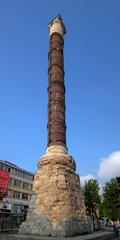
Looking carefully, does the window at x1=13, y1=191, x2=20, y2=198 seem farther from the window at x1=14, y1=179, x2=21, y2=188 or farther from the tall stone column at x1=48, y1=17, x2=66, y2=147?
the tall stone column at x1=48, y1=17, x2=66, y2=147

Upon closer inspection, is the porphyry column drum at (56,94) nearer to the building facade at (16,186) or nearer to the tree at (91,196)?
the tree at (91,196)

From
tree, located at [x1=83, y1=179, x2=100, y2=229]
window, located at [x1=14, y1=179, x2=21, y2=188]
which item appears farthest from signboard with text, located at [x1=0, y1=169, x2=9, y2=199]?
tree, located at [x1=83, y1=179, x2=100, y2=229]

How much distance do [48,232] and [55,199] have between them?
1904mm

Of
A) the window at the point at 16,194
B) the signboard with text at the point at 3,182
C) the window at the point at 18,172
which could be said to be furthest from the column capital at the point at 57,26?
the window at the point at 16,194

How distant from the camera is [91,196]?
98.6ft

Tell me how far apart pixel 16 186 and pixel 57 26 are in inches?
1339

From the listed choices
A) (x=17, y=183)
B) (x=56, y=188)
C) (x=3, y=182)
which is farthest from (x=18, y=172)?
(x=56, y=188)

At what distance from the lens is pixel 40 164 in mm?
19266

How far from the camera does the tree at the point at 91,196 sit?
29547 millimetres

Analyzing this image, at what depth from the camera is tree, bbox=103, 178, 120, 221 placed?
103 feet

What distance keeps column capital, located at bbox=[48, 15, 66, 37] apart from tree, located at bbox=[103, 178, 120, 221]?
17.5 meters

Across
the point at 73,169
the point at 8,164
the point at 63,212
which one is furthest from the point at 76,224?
the point at 8,164

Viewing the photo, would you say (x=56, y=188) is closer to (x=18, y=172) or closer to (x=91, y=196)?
(x=91, y=196)

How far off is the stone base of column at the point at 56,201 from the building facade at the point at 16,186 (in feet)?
91.3
